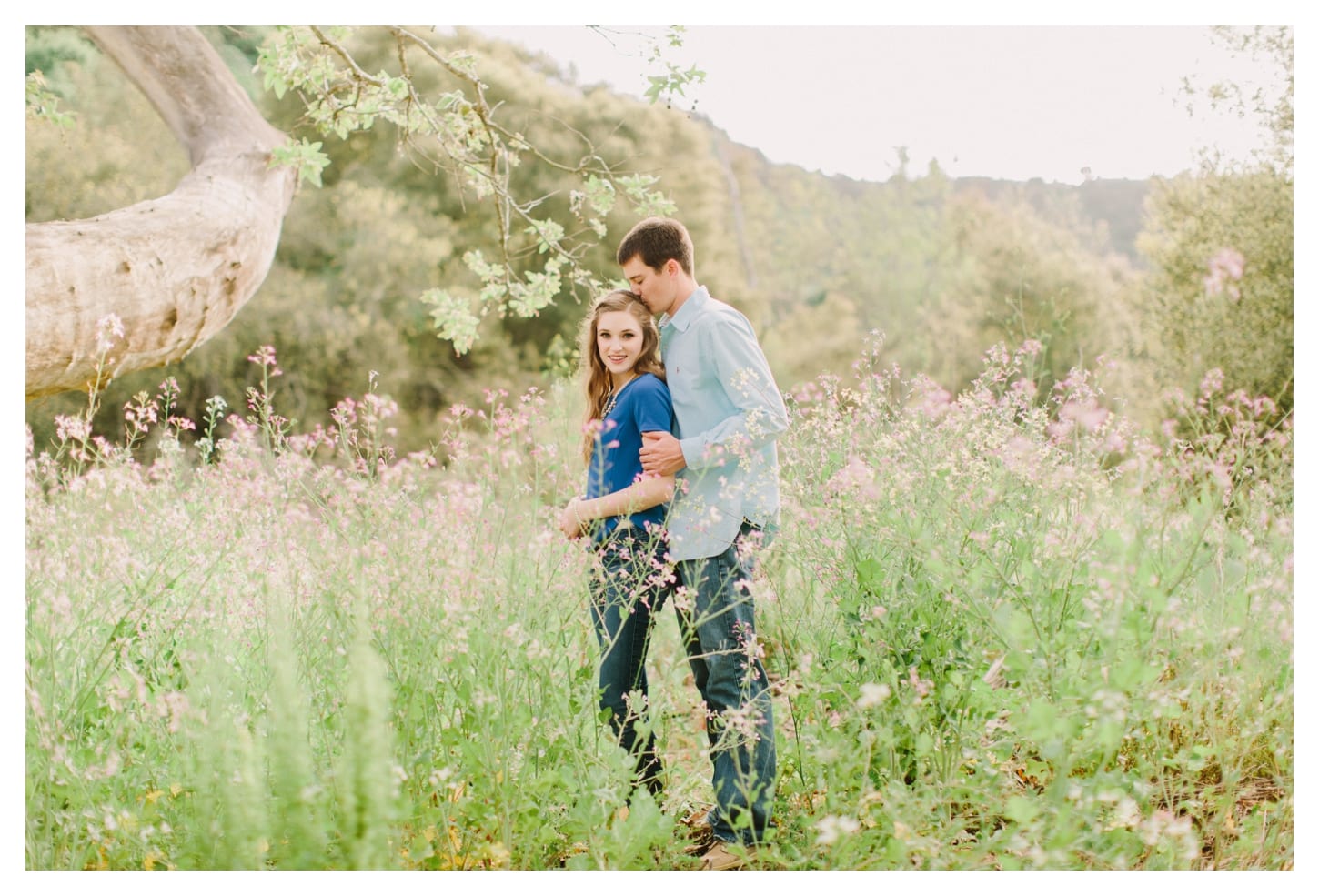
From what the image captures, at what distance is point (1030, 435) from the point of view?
9.91 ft

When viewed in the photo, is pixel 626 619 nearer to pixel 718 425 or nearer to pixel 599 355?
pixel 718 425

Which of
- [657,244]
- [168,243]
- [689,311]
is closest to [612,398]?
[689,311]

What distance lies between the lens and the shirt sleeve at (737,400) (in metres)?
2.48

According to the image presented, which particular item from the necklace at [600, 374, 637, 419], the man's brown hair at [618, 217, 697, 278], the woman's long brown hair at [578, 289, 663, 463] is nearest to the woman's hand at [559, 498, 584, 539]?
the woman's long brown hair at [578, 289, 663, 463]

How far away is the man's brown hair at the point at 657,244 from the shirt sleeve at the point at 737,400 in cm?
26

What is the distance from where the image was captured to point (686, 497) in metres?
2.54

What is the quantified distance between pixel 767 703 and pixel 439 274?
39.6ft

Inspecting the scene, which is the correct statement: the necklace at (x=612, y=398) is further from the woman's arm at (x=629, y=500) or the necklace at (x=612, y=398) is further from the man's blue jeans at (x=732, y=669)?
the man's blue jeans at (x=732, y=669)

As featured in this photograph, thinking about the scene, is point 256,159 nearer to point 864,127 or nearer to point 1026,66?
point 1026,66

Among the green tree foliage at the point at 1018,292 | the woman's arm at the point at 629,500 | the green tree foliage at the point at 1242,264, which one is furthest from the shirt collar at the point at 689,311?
the green tree foliage at the point at 1018,292

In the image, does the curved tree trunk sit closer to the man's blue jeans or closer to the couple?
the couple

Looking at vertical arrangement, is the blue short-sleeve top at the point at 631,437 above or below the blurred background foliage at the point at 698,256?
below

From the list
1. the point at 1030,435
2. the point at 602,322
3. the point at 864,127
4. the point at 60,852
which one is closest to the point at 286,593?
the point at 60,852

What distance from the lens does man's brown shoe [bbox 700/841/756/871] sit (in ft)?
8.59
